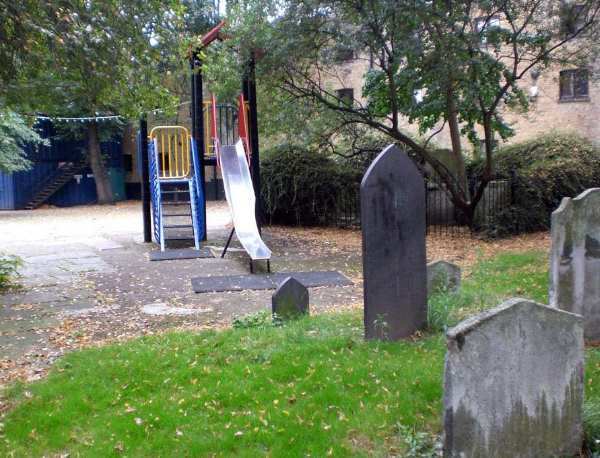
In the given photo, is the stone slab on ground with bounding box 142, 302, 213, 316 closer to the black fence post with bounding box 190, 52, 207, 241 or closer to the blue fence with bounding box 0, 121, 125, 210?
the black fence post with bounding box 190, 52, 207, 241

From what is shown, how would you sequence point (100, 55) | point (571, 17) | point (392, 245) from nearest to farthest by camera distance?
point (392, 245) < point (100, 55) < point (571, 17)

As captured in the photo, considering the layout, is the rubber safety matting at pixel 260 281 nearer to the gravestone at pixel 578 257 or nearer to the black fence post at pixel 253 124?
the black fence post at pixel 253 124

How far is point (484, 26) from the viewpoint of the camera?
45.0 feet

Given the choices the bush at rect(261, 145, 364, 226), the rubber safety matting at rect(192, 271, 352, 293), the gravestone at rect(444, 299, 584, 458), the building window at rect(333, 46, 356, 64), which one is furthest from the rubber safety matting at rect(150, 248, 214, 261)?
the gravestone at rect(444, 299, 584, 458)

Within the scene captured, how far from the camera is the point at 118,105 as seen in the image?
31.8 ft

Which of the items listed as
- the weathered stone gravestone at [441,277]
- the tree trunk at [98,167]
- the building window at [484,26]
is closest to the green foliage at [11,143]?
the tree trunk at [98,167]

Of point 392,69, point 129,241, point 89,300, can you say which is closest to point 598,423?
point 89,300

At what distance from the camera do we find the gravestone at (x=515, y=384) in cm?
350

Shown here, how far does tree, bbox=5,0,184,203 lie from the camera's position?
805 centimetres

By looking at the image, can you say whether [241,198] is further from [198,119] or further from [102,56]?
[102,56]

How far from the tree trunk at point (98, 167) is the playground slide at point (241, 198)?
21090mm

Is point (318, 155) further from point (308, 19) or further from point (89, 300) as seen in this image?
point (89, 300)

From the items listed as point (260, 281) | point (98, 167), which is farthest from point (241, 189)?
point (98, 167)

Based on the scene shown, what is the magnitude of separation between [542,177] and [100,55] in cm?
1084
